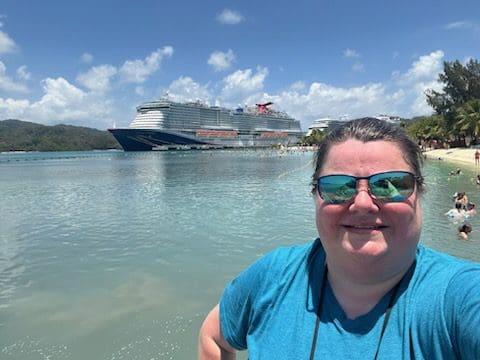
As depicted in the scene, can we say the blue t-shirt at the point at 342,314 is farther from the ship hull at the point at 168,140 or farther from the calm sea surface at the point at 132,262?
the ship hull at the point at 168,140

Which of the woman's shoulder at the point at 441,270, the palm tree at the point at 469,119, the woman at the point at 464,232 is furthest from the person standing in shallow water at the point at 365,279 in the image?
the palm tree at the point at 469,119

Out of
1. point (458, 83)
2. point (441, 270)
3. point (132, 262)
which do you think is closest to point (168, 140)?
point (458, 83)

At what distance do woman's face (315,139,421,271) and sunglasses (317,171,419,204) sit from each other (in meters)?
0.02

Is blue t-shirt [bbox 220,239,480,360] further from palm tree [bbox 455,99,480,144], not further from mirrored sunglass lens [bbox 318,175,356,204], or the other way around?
palm tree [bbox 455,99,480,144]

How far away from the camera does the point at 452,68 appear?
55562 millimetres

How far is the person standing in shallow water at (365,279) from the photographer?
4.03 ft

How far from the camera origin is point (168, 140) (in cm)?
10338

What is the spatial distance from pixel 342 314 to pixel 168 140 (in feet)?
342

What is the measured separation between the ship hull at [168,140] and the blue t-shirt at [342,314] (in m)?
101

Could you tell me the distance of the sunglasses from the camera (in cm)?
138

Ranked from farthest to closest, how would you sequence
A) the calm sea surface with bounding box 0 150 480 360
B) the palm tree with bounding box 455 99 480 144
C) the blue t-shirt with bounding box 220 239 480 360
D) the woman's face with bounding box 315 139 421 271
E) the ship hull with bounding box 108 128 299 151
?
the ship hull with bounding box 108 128 299 151
the palm tree with bounding box 455 99 480 144
the calm sea surface with bounding box 0 150 480 360
the woman's face with bounding box 315 139 421 271
the blue t-shirt with bounding box 220 239 480 360

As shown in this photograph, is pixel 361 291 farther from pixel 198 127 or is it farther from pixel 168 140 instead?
pixel 198 127

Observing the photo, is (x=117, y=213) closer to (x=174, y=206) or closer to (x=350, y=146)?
(x=174, y=206)

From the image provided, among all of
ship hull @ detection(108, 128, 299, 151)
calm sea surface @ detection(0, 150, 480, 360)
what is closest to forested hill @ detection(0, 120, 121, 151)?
ship hull @ detection(108, 128, 299, 151)
